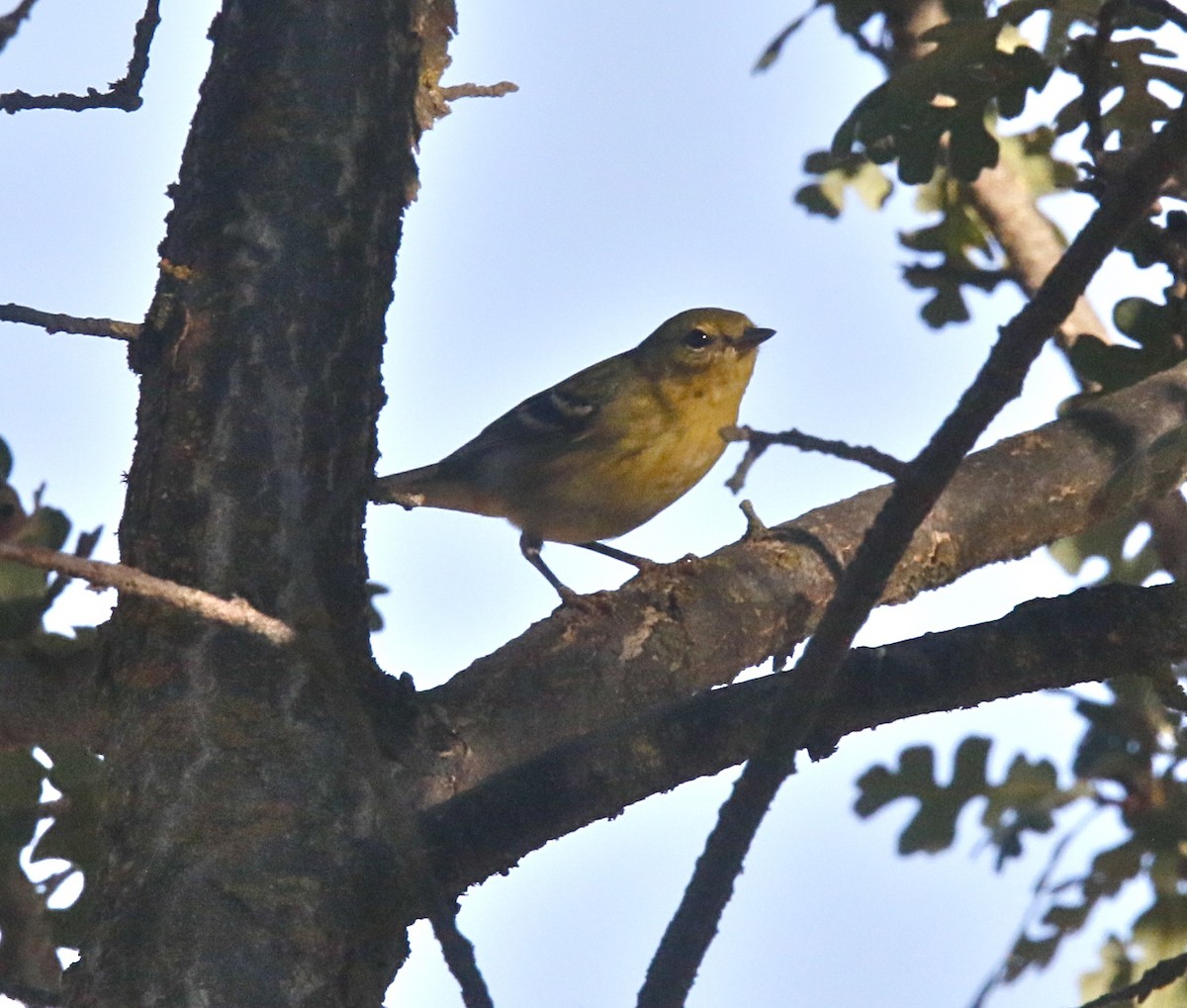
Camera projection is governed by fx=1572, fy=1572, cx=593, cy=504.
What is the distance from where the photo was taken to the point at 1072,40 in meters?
4.59

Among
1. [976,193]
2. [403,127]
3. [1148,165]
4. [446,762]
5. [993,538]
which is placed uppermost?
[976,193]

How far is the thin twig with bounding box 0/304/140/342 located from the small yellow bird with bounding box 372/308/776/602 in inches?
127

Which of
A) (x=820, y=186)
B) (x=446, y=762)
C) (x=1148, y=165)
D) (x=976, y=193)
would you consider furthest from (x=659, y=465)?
(x=1148, y=165)

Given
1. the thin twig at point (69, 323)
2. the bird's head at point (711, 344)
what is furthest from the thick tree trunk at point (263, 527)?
the bird's head at point (711, 344)

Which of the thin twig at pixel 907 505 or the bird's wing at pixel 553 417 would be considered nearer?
the thin twig at pixel 907 505

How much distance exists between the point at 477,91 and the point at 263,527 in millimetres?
1656

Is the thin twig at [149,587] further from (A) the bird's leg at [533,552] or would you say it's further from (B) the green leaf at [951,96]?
→ (A) the bird's leg at [533,552]

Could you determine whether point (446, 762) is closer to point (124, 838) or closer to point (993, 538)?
point (124, 838)

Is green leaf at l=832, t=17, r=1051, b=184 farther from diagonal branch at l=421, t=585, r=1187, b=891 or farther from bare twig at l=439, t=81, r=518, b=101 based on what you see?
diagonal branch at l=421, t=585, r=1187, b=891

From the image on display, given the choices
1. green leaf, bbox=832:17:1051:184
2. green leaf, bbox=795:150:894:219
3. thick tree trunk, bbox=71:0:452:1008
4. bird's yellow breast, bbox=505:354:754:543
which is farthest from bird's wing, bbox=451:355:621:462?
thick tree trunk, bbox=71:0:452:1008

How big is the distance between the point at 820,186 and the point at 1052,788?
2.88 m

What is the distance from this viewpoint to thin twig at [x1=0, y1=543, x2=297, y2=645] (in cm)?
215

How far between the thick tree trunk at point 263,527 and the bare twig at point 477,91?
30 cm

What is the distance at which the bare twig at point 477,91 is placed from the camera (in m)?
4.27
